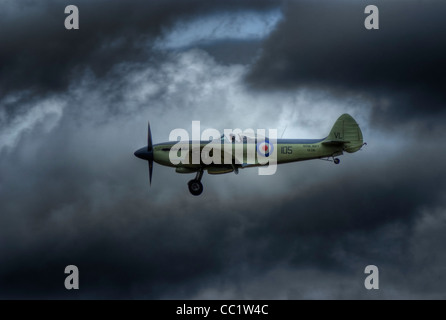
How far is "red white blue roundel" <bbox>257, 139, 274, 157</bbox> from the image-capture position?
Answer: 50.1 metres

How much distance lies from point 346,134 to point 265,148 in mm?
5843

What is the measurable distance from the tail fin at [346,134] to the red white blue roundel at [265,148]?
3648 mm

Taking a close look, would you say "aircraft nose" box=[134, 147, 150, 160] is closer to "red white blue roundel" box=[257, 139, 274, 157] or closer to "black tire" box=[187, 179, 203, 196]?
"black tire" box=[187, 179, 203, 196]

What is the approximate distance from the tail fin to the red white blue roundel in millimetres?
3648

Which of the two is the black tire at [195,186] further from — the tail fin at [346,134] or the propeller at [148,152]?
the tail fin at [346,134]

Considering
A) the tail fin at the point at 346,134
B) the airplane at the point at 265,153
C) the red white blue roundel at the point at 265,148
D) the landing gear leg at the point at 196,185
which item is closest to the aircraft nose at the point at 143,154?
the airplane at the point at 265,153

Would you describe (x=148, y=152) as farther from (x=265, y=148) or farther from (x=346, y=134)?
(x=346, y=134)

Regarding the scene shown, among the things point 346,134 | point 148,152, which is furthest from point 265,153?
point 148,152

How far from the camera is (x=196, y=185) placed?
1989 inches

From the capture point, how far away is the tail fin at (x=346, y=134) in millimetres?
50969
